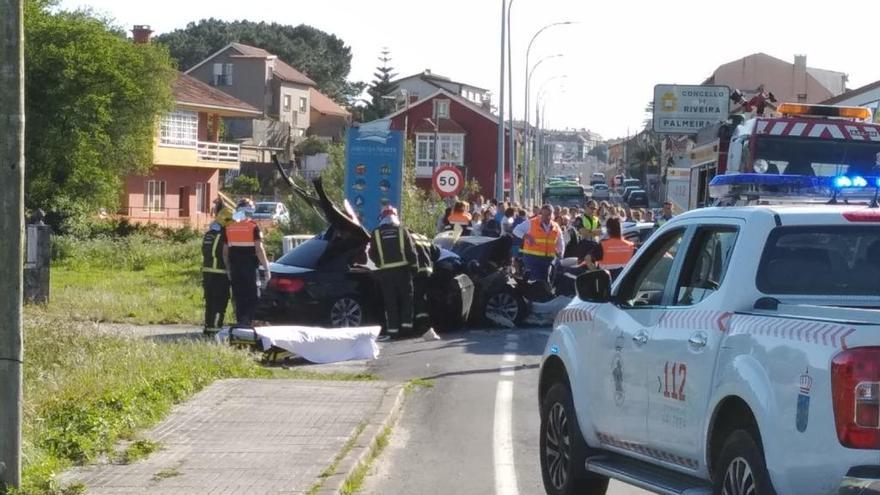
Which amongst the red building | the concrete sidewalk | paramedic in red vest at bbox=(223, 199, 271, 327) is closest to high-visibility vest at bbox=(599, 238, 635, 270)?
the concrete sidewalk

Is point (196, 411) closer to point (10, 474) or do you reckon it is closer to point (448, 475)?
point (448, 475)

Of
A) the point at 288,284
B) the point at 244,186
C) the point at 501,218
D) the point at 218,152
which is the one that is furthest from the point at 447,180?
the point at 244,186

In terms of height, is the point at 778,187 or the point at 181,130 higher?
the point at 181,130

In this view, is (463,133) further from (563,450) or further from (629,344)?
(629,344)

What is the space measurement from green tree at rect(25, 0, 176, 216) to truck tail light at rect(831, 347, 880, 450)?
42.6 meters

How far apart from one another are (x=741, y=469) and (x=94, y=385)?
314 inches

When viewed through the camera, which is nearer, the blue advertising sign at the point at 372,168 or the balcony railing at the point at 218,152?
the blue advertising sign at the point at 372,168

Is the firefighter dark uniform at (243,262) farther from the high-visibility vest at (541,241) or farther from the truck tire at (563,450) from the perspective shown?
the truck tire at (563,450)

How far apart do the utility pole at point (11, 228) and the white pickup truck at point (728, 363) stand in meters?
3.32

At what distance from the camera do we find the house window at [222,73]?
10060 centimetres

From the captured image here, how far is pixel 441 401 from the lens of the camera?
13.8 m

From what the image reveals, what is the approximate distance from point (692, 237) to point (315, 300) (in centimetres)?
1190

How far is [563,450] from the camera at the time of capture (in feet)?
28.6

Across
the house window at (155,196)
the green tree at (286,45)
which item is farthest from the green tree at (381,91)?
the house window at (155,196)
